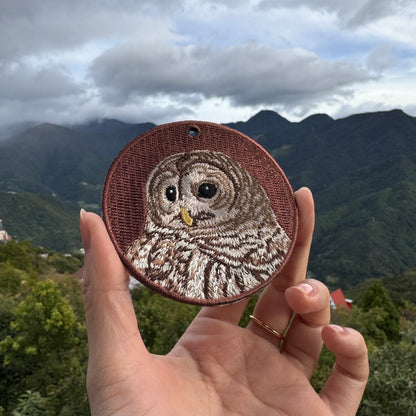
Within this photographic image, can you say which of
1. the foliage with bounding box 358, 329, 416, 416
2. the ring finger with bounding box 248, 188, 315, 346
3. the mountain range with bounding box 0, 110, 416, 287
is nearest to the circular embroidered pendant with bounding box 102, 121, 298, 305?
the ring finger with bounding box 248, 188, 315, 346

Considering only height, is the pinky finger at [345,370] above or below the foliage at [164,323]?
above

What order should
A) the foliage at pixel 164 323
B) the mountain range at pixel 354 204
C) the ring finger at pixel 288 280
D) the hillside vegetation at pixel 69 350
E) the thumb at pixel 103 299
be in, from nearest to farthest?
the thumb at pixel 103 299, the ring finger at pixel 288 280, the hillside vegetation at pixel 69 350, the foliage at pixel 164 323, the mountain range at pixel 354 204

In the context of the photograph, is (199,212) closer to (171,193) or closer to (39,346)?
(171,193)

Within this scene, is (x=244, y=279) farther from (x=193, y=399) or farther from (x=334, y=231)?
(x=334, y=231)

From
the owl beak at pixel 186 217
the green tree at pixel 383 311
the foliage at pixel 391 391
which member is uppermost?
the owl beak at pixel 186 217

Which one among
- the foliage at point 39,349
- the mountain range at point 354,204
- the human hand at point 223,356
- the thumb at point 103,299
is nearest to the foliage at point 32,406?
the foliage at point 39,349

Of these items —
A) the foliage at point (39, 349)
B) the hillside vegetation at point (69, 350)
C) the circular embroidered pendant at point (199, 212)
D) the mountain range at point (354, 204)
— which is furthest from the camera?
the mountain range at point (354, 204)

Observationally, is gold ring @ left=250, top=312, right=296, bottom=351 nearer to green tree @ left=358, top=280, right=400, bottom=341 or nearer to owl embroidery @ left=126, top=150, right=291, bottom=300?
owl embroidery @ left=126, top=150, right=291, bottom=300

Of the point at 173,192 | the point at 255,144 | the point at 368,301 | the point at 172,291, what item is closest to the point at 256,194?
the point at 255,144

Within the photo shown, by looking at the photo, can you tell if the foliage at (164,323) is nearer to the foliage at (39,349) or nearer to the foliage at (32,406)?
the foliage at (39,349)
